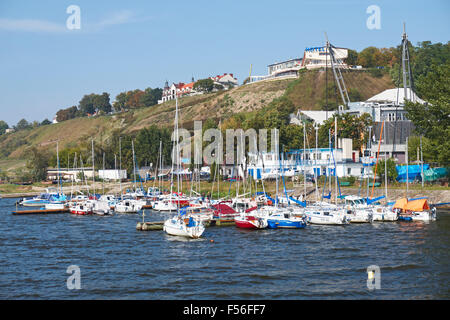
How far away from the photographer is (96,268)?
41.1 m

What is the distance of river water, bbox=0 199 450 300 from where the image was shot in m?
33.8

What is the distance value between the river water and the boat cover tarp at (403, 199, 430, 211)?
2.29m

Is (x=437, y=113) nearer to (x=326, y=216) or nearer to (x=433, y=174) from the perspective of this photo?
(x=433, y=174)

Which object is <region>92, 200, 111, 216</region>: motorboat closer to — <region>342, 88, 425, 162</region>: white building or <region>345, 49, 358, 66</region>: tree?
<region>342, 88, 425, 162</region>: white building

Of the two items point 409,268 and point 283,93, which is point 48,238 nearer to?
point 409,268

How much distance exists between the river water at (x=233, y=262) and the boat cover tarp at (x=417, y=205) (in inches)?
90.1

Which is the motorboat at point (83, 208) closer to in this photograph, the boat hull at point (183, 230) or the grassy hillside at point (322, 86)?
the boat hull at point (183, 230)

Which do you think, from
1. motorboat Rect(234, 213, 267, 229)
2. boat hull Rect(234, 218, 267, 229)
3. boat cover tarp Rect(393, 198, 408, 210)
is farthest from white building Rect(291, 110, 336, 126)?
boat hull Rect(234, 218, 267, 229)

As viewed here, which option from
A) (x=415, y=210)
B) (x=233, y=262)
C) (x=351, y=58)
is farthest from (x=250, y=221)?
(x=351, y=58)

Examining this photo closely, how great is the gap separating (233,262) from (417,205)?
102ft

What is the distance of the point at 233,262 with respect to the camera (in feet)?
139

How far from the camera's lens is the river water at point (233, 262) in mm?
33781

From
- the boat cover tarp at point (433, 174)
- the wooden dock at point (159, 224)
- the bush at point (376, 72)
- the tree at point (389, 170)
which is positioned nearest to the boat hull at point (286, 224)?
the wooden dock at point (159, 224)
